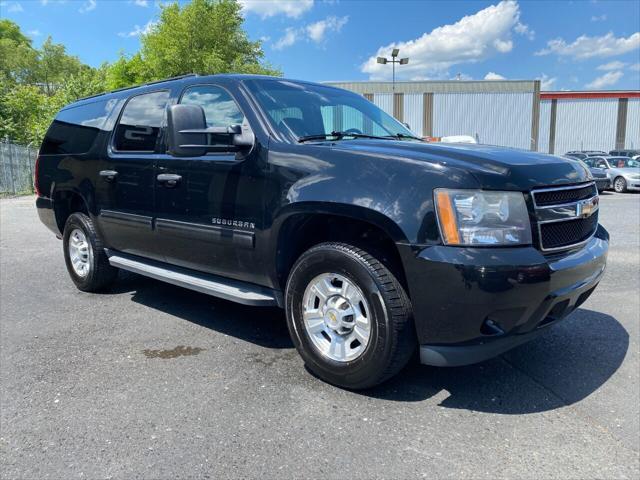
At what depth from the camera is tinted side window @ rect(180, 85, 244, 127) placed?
377 centimetres

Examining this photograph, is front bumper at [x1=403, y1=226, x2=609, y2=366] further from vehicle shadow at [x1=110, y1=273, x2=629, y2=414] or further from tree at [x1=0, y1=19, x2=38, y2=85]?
tree at [x1=0, y1=19, x2=38, y2=85]

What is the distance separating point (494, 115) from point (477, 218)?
145ft

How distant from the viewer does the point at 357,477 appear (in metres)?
2.32

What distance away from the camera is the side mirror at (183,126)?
3332mm

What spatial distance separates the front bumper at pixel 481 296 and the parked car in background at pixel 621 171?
1937 cm

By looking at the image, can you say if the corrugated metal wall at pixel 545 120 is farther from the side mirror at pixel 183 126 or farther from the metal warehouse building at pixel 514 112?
the side mirror at pixel 183 126

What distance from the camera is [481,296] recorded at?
254cm

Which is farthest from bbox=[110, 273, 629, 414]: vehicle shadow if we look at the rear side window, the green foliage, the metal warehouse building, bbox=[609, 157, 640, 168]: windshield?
the metal warehouse building

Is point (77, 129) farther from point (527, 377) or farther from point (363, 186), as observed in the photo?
point (527, 377)

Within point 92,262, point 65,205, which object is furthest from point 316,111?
point 65,205

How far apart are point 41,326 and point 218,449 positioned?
8.83 feet

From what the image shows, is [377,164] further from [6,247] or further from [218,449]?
[6,247]

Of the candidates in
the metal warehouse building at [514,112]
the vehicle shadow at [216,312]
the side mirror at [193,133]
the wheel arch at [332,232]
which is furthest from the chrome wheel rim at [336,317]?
the metal warehouse building at [514,112]

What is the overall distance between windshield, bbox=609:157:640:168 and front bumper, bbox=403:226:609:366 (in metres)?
20.6
